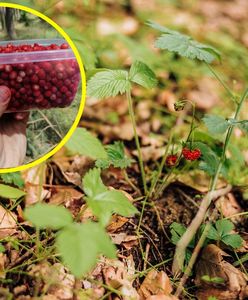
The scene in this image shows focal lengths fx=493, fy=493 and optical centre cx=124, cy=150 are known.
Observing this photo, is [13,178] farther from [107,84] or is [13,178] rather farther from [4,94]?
[107,84]

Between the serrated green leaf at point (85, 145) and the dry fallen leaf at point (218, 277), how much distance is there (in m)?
0.40

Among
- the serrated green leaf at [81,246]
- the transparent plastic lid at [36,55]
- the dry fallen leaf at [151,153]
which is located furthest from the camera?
the dry fallen leaf at [151,153]

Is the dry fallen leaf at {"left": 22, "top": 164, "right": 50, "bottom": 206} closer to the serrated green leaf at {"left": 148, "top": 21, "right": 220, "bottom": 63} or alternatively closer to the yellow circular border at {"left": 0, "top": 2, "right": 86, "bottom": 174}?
the yellow circular border at {"left": 0, "top": 2, "right": 86, "bottom": 174}

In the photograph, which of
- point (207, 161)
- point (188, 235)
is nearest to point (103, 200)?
point (188, 235)

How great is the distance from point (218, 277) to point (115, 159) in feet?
1.49

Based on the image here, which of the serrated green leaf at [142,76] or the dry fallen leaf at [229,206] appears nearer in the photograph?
the serrated green leaf at [142,76]

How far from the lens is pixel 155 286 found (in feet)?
4.09

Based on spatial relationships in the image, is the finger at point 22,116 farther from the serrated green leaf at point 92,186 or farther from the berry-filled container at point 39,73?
the serrated green leaf at point 92,186

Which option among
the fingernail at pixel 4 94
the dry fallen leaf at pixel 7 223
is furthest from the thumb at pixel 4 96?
the dry fallen leaf at pixel 7 223

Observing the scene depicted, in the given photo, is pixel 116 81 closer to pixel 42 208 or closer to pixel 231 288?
pixel 42 208

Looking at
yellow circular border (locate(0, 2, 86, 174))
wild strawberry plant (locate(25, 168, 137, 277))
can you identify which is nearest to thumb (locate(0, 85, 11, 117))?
yellow circular border (locate(0, 2, 86, 174))

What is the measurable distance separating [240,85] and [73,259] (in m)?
1.63

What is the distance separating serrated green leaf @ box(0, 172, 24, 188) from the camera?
4.56 ft

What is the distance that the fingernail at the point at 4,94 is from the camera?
1320 millimetres
